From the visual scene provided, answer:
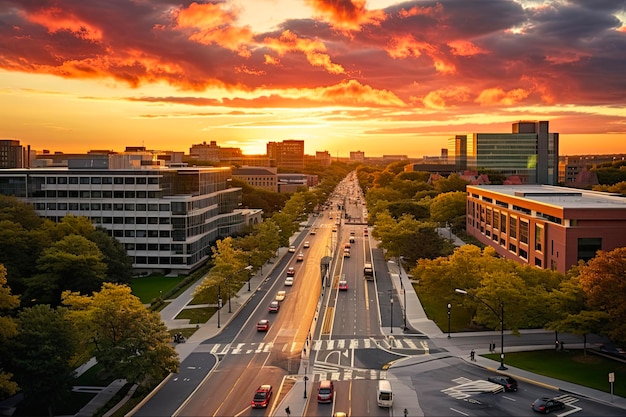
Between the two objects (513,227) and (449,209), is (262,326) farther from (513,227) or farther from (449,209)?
(449,209)

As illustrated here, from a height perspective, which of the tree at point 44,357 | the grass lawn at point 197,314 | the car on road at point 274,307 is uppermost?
the tree at point 44,357

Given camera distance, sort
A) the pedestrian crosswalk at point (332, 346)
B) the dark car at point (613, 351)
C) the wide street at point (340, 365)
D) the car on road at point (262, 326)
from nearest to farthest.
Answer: the wide street at point (340, 365), the dark car at point (613, 351), the pedestrian crosswalk at point (332, 346), the car on road at point (262, 326)

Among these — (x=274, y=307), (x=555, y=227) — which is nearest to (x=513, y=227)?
(x=555, y=227)

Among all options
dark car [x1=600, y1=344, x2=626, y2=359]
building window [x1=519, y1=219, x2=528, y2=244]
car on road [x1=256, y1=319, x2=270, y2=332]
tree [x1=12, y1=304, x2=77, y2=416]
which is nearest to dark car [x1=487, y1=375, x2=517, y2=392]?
dark car [x1=600, y1=344, x2=626, y2=359]

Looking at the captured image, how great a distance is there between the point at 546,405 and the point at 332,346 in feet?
75.1

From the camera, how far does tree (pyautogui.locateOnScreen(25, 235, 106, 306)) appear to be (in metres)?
71.6

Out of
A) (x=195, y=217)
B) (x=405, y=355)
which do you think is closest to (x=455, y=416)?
(x=405, y=355)

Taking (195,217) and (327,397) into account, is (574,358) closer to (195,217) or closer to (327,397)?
(327,397)

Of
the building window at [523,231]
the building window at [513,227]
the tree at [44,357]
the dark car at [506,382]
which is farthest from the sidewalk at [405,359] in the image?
the building window at [513,227]

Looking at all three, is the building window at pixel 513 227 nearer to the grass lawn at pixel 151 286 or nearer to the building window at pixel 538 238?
the building window at pixel 538 238

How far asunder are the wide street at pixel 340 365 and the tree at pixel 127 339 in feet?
8.30

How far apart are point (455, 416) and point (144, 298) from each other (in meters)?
53.6

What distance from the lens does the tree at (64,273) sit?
235 ft

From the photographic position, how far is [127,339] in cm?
4834
